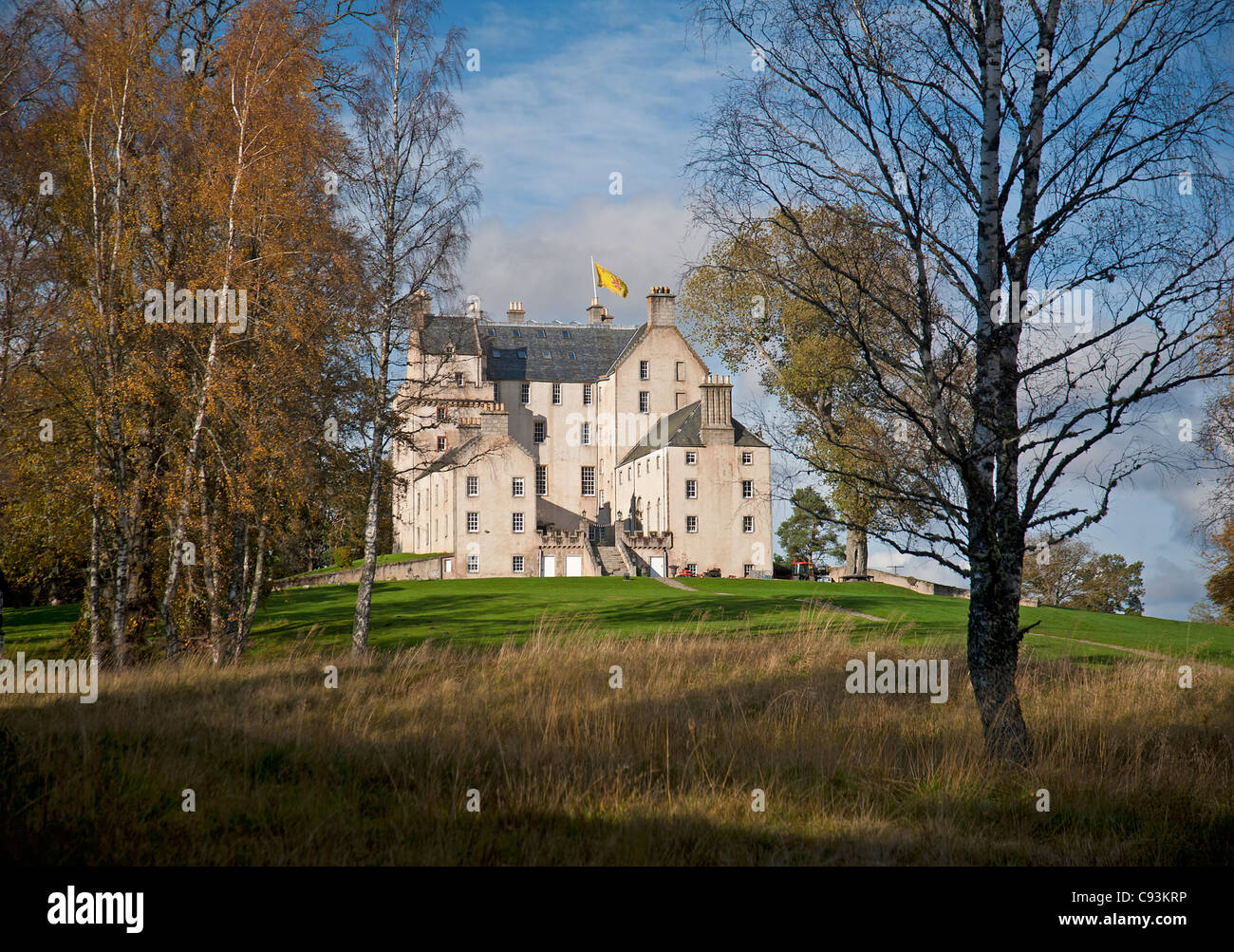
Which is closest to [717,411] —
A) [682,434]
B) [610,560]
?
[682,434]

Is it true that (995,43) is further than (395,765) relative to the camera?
Yes

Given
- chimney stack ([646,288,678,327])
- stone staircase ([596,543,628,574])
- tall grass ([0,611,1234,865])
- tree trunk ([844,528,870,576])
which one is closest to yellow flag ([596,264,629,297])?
chimney stack ([646,288,678,327])

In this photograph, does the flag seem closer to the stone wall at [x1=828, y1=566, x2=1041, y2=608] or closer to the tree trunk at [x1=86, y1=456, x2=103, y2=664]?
the stone wall at [x1=828, y1=566, x2=1041, y2=608]

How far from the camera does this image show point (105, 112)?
686 inches

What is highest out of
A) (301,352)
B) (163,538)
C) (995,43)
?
(995,43)

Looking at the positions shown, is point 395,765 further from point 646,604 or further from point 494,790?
point 646,604

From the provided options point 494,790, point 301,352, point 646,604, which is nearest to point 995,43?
point 494,790

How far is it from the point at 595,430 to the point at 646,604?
130 feet

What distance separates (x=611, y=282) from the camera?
73.5 metres

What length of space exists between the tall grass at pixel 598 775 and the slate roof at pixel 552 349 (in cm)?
5929

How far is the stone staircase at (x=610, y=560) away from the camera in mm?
55562

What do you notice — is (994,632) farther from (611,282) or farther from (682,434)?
(611,282)

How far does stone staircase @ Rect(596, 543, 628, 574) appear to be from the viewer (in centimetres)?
5556
